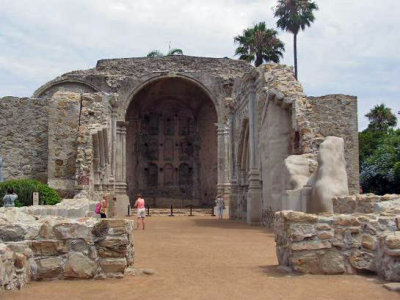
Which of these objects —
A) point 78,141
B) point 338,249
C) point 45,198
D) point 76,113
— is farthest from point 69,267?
point 76,113

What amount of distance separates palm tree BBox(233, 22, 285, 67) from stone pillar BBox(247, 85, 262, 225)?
19406 mm

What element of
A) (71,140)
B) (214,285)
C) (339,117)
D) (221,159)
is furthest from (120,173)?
(214,285)

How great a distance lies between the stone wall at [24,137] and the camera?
780 inches

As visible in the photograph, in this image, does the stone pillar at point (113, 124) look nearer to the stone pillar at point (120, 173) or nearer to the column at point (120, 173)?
the stone pillar at point (120, 173)

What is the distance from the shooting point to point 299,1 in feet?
122

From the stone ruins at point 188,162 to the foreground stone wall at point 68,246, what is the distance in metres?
0.01

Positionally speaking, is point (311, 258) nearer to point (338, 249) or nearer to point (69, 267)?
point (338, 249)

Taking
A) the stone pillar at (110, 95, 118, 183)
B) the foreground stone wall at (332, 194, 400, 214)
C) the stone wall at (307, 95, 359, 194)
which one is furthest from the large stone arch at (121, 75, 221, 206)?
the foreground stone wall at (332, 194, 400, 214)

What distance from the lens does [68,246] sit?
5992mm

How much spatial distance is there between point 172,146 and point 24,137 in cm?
1612

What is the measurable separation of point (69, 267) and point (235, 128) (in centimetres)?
1788

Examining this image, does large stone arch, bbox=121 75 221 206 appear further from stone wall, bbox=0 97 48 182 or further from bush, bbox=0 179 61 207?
bush, bbox=0 179 61 207

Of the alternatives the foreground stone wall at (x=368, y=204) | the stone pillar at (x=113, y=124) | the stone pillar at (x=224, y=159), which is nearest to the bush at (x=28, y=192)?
the stone pillar at (x=113, y=124)

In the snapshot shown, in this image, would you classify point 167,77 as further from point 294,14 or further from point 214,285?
point 214,285
